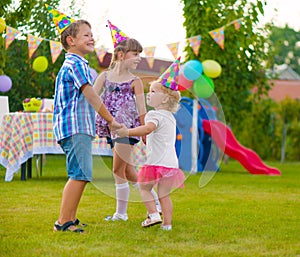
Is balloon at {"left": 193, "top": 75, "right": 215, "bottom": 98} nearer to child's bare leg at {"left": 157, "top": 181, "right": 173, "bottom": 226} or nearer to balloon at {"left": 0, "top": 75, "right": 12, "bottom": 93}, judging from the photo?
balloon at {"left": 0, "top": 75, "right": 12, "bottom": 93}

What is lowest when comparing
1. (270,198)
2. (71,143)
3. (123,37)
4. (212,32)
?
(270,198)

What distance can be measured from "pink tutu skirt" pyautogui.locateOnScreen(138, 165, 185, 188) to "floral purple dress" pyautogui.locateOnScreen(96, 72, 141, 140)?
1.05 ft

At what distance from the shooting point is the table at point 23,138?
7.39m

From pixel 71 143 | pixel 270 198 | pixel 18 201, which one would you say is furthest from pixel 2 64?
pixel 71 143

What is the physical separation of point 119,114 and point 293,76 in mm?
33646

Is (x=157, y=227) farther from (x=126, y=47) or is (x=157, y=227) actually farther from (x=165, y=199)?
(x=126, y=47)

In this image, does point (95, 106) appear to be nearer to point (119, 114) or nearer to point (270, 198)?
point (119, 114)

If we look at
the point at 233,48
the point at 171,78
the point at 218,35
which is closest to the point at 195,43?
the point at 218,35

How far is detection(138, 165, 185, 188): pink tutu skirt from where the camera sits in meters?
3.88

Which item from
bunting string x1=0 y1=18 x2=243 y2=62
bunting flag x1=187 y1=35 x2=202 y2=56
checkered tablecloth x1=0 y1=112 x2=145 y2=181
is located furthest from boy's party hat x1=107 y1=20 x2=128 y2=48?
bunting flag x1=187 y1=35 x2=202 y2=56

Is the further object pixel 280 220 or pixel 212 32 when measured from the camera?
pixel 212 32

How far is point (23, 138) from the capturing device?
24.3ft

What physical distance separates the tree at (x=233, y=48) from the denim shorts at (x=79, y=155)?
5087 mm

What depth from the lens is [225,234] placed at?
3.78m
